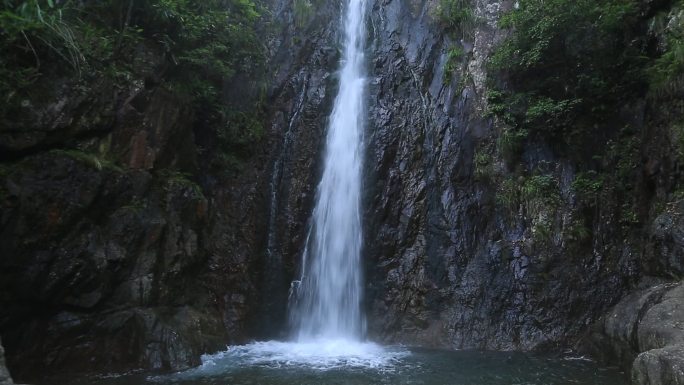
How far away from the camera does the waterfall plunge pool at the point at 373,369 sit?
23.6 feet

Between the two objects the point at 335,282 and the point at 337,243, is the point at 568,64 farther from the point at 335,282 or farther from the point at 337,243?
the point at 335,282

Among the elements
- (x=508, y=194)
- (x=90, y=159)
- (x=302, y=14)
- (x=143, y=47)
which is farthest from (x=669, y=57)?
(x=90, y=159)

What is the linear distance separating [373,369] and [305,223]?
441 cm

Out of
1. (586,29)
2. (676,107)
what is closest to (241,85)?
(586,29)

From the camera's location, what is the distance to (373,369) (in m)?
7.89

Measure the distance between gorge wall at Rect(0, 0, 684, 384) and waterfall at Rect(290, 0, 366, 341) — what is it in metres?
0.31

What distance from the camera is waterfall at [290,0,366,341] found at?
10562mm

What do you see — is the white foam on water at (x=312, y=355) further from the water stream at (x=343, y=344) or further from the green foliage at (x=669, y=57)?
the green foliage at (x=669, y=57)

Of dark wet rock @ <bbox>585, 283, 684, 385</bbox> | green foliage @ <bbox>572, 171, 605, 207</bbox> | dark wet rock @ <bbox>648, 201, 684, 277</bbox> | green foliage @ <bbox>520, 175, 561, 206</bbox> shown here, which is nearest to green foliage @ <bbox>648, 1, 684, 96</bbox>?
green foliage @ <bbox>572, 171, 605, 207</bbox>

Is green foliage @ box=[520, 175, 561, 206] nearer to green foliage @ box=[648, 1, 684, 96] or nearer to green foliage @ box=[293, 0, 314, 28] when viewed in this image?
green foliage @ box=[648, 1, 684, 96]

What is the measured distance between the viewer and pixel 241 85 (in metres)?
12.6

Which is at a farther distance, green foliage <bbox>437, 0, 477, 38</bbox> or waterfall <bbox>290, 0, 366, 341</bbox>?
green foliage <bbox>437, 0, 477, 38</bbox>

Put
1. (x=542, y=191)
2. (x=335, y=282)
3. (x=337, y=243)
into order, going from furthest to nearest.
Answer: (x=337, y=243), (x=335, y=282), (x=542, y=191)

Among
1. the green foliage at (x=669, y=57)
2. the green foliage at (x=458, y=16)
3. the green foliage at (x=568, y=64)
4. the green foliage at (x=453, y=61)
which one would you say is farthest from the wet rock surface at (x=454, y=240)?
the green foliage at (x=669, y=57)
